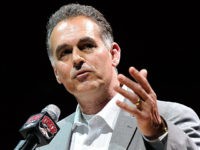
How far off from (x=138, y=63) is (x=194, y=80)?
0.45 m

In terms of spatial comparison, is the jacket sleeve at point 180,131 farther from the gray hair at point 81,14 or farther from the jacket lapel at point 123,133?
the gray hair at point 81,14

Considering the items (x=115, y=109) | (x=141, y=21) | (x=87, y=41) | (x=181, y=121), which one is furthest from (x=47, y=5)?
(x=181, y=121)

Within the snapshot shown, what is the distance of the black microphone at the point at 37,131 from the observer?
134 centimetres

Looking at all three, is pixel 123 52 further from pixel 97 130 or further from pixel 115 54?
pixel 97 130

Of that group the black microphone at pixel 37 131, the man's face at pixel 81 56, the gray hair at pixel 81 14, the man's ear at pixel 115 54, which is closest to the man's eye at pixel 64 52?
the man's face at pixel 81 56

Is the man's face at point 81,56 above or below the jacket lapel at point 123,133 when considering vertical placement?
above

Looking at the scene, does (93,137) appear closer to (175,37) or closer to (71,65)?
(71,65)

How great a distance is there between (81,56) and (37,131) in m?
0.66

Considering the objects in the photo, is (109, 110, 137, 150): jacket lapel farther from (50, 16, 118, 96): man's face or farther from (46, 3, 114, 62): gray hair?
(46, 3, 114, 62): gray hair

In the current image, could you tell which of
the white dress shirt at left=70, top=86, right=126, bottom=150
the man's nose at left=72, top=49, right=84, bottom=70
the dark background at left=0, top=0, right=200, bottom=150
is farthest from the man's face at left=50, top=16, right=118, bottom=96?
the dark background at left=0, top=0, right=200, bottom=150

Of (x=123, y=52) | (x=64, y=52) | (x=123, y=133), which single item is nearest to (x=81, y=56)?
(x=64, y=52)

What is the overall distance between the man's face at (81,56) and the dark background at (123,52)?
0.93 metres

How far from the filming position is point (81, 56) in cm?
196

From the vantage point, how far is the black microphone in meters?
1.34
